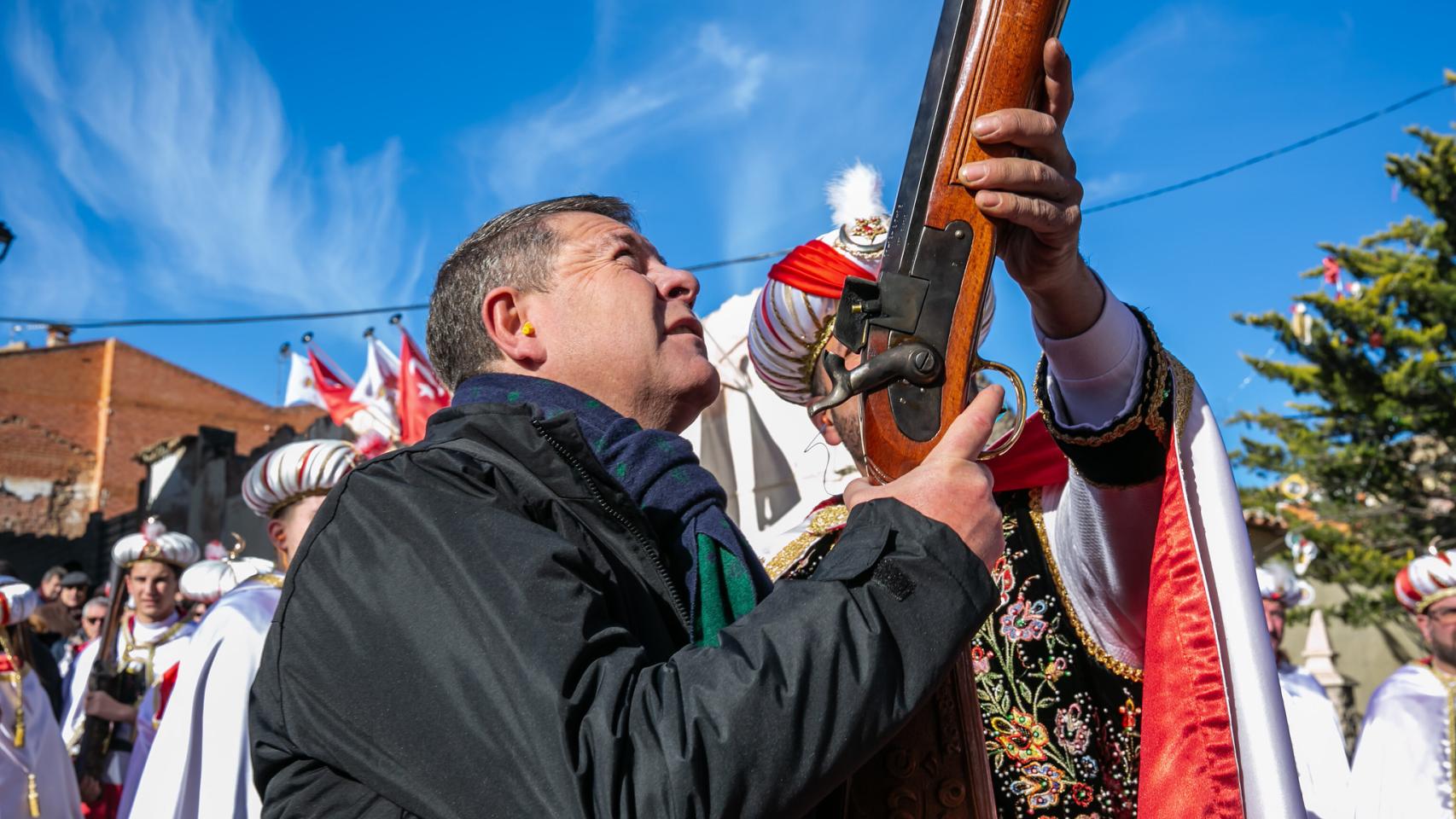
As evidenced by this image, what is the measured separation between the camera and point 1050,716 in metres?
2.20

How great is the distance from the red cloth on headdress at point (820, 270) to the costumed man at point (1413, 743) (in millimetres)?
4214

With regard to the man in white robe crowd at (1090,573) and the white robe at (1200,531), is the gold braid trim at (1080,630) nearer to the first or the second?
the man in white robe crowd at (1090,573)

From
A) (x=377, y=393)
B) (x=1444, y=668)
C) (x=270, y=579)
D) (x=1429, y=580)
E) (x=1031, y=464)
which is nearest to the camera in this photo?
(x=1031, y=464)

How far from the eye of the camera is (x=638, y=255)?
205cm

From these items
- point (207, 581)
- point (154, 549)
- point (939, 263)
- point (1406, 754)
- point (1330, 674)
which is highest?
point (154, 549)

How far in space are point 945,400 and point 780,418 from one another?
223 inches

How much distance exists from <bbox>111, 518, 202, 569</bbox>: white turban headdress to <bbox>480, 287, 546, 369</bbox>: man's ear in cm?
751

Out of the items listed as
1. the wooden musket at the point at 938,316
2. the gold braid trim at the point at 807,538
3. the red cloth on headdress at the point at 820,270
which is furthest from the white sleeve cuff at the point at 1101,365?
the red cloth on headdress at the point at 820,270

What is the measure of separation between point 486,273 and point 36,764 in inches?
199

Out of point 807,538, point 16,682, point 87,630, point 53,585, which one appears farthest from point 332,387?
point 807,538

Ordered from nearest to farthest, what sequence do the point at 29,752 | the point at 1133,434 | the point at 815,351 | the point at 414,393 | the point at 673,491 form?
the point at 673,491
the point at 1133,434
the point at 815,351
the point at 29,752
the point at 414,393

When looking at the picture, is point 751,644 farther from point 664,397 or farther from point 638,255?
point 638,255

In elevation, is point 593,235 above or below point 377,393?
below

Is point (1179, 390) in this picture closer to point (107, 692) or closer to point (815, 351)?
point (815, 351)
